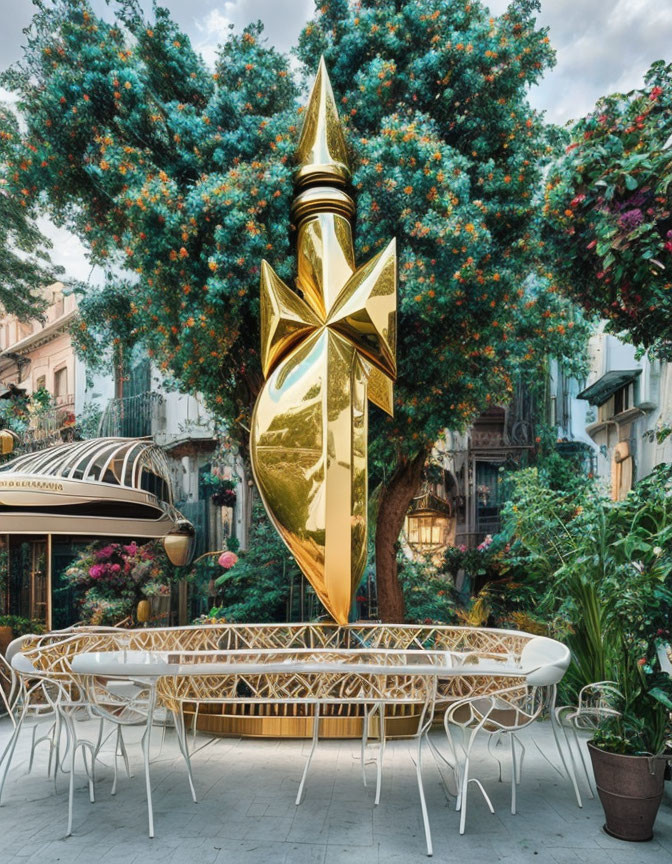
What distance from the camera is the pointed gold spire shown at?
541cm

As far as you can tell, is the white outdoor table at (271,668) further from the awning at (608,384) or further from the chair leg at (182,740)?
the awning at (608,384)

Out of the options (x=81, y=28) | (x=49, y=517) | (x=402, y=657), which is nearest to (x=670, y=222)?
(x=402, y=657)

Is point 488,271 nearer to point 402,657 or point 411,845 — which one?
point 402,657

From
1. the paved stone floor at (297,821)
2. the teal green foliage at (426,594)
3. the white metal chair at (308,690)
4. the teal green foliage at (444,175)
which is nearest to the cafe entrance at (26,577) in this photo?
the paved stone floor at (297,821)

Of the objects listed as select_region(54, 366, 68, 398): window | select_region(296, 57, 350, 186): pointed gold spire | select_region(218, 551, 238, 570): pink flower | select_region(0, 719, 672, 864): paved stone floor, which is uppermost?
select_region(296, 57, 350, 186): pointed gold spire

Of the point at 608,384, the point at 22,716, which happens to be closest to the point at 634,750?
the point at 22,716

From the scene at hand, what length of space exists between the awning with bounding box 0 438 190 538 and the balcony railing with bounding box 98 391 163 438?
3.54m

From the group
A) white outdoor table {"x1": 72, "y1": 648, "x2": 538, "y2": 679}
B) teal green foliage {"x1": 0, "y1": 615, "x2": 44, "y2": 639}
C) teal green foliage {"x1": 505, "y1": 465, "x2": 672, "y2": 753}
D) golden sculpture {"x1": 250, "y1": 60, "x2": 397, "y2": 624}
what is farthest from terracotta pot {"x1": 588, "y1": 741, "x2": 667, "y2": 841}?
teal green foliage {"x1": 0, "y1": 615, "x2": 44, "y2": 639}

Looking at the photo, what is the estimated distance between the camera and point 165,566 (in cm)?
856

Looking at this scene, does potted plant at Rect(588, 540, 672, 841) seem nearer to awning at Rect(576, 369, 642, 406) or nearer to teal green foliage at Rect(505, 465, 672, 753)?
teal green foliage at Rect(505, 465, 672, 753)

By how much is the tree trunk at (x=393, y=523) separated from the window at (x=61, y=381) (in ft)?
32.2

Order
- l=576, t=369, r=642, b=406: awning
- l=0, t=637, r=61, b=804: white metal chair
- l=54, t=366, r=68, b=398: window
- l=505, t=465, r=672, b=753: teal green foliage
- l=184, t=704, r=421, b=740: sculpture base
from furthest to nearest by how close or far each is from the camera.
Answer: l=54, t=366, r=68, b=398: window
l=576, t=369, r=642, b=406: awning
l=184, t=704, r=421, b=740: sculpture base
l=0, t=637, r=61, b=804: white metal chair
l=505, t=465, r=672, b=753: teal green foliage

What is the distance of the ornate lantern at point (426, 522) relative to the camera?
11164 millimetres

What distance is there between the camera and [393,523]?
683 cm
